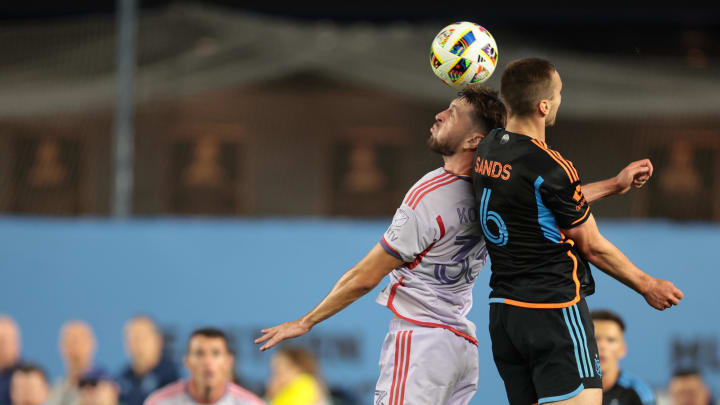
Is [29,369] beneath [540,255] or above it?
beneath

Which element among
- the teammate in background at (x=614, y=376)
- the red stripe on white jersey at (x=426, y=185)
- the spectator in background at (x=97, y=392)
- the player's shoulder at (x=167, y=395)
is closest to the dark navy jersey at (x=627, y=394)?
the teammate in background at (x=614, y=376)

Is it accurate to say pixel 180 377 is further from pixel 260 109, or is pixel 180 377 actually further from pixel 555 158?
pixel 555 158

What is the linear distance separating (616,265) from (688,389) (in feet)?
15.7

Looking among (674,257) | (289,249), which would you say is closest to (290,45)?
(289,249)

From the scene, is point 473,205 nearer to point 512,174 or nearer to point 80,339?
point 512,174

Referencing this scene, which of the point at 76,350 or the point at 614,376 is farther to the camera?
the point at 76,350

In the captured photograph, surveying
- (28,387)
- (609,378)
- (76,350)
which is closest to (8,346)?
(76,350)

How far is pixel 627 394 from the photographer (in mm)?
6266

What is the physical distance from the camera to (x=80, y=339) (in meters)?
9.54

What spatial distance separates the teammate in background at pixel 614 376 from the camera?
6.23 meters

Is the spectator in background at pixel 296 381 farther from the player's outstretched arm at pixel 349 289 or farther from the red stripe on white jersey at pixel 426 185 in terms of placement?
the red stripe on white jersey at pixel 426 185

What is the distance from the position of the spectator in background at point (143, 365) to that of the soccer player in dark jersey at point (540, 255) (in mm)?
4818

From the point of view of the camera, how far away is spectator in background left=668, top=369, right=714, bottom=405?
8.41 meters

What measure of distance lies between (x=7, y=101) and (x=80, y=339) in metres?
2.68
